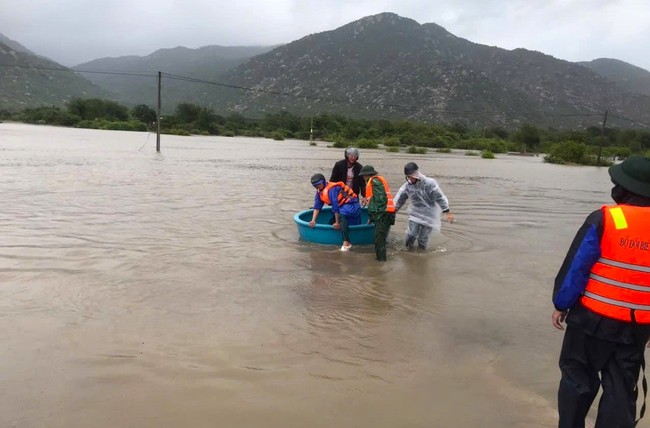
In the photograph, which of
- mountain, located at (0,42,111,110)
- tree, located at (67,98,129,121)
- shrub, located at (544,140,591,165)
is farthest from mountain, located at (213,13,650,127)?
shrub, located at (544,140,591,165)

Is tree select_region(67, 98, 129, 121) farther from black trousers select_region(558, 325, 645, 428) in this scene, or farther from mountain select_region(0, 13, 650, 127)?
black trousers select_region(558, 325, 645, 428)

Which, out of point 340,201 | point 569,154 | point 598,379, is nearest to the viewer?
point 598,379

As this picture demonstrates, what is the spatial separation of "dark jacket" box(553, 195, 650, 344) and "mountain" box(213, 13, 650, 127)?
84780 mm

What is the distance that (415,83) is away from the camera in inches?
3848

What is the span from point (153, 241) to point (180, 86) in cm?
13859

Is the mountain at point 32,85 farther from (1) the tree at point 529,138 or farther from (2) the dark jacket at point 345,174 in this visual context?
(2) the dark jacket at point 345,174

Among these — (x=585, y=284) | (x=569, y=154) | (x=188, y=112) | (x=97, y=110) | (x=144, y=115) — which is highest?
(x=188, y=112)

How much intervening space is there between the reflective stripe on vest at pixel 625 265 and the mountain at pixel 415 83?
278 feet

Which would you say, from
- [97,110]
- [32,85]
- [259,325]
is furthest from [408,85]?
[259,325]

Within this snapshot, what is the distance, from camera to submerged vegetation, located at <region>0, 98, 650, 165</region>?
2292 inches

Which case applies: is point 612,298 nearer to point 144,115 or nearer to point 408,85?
point 144,115

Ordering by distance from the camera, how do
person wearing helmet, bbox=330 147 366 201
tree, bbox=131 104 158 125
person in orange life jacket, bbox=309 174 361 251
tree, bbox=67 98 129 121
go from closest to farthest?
person in orange life jacket, bbox=309 174 361 251 < person wearing helmet, bbox=330 147 366 201 < tree, bbox=131 104 158 125 < tree, bbox=67 98 129 121

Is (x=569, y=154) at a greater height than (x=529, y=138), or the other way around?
(x=529, y=138)

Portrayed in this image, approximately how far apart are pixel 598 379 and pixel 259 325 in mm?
2978
